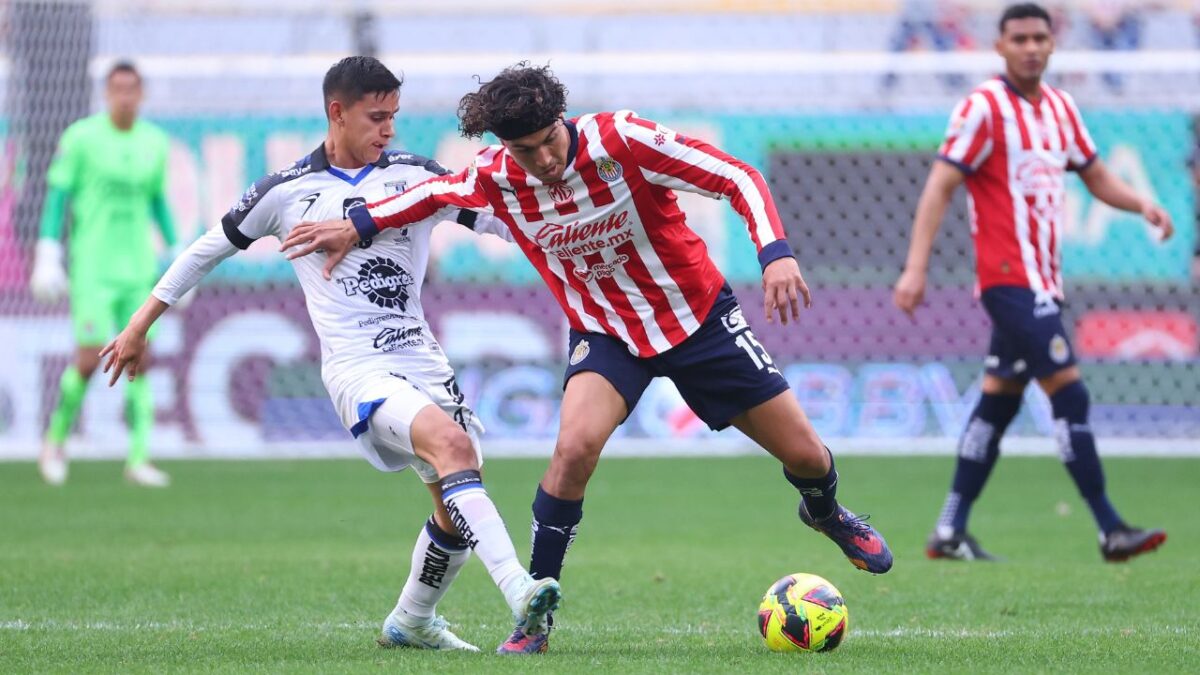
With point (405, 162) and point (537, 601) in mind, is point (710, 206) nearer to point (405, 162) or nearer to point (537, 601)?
point (405, 162)

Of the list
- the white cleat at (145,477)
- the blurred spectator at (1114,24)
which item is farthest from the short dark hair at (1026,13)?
the blurred spectator at (1114,24)

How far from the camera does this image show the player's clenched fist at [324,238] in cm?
555

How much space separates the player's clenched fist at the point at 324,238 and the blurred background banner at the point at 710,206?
31.5 feet

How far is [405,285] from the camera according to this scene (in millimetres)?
5809

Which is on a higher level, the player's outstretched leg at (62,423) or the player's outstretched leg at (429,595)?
the player's outstretched leg at (429,595)

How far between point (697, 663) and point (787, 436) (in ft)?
3.33

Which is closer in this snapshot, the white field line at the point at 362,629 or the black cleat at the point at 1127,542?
the white field line at the point at 362,629

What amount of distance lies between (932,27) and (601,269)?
11.3 meters

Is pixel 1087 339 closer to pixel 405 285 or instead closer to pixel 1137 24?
pixel 1137 24

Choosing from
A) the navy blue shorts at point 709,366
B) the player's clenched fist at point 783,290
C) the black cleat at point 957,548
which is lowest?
the black cleat at point 957,548

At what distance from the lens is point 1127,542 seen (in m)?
7.86

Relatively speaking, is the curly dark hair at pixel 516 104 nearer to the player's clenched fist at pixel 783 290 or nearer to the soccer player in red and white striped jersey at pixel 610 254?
the soccer player in red and white striped jersey at pixel 610 254

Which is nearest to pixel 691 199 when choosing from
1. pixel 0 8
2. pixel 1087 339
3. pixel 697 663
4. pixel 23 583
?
pixel 1087 339

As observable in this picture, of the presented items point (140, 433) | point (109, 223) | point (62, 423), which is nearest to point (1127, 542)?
Answer: point (140, 433)
